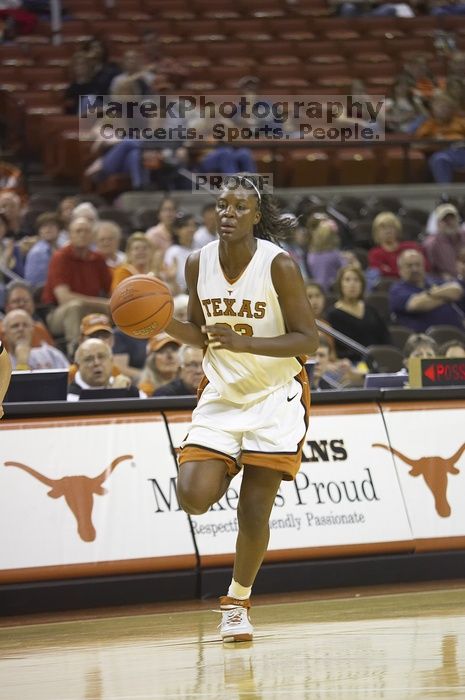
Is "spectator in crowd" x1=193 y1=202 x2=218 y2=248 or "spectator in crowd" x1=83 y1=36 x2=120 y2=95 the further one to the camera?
"spectator in crowd" x1=83 y1=36 x2=120 y2=95

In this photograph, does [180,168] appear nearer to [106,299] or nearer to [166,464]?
[106,299]

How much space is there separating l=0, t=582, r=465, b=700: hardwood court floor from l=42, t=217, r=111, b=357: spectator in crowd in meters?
4.05

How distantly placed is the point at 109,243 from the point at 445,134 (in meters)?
5.38

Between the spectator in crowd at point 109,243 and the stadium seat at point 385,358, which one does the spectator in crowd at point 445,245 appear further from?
the spectator in crowd at point 109,243

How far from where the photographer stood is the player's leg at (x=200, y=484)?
17.5 feet

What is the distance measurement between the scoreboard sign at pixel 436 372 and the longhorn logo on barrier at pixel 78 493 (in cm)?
205

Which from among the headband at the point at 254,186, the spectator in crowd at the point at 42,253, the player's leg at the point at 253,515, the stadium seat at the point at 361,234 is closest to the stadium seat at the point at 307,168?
the stadium seat at the point at 361,234

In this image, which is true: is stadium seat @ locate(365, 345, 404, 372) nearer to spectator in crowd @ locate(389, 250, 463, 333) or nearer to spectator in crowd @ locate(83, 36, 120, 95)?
spectator in crowd @ locate(389, 250, 463, 333)

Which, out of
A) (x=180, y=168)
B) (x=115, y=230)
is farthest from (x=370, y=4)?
(x=115, y=230)

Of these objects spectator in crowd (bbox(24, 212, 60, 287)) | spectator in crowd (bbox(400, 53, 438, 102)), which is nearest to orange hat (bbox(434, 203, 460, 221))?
spectator in crowd (bbox(400, 53, 438, 102))

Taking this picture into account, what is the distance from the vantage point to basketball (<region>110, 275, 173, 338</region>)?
530cm

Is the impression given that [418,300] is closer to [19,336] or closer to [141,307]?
[19,336]

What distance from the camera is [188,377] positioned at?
25.9ft

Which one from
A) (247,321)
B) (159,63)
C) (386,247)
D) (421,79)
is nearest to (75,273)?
(386,247)
